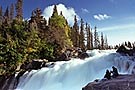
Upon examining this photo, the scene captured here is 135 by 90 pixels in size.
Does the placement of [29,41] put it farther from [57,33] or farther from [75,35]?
[75,35]

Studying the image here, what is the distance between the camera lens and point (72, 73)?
31766mm

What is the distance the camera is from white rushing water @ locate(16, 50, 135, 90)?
2939 centimetres

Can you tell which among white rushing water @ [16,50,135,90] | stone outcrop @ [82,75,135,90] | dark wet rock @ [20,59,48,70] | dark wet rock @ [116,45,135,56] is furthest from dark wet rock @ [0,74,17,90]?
stone outcrop @ [82,75,135,90]

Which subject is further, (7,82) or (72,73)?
(7,82)

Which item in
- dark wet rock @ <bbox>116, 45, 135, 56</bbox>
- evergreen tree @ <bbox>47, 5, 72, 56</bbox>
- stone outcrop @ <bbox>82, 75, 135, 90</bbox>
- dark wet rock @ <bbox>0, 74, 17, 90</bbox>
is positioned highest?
evergreen tree @ <bbox>47, 5, 72, 56</bbox>

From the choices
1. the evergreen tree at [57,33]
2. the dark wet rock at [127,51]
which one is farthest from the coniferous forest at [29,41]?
the dark wet rock at [127,51]

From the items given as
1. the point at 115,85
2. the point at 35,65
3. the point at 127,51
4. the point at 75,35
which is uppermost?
the point at 75,35

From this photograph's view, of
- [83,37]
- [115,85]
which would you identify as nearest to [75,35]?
[83,37]

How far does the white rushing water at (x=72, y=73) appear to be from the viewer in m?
29.4

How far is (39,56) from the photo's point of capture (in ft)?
145

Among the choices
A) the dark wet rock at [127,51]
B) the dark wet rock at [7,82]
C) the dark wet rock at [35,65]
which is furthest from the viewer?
the dark wet rock at [35,65]

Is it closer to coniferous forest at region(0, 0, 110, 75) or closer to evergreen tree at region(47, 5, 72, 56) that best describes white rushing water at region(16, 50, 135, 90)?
coniferous forest at region(0, 0, 110, 75)

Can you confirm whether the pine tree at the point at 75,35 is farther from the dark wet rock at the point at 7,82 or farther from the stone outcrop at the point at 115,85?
the stone outcrop at the point at 115,85

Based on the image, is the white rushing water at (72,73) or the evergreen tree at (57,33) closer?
the white rushing water at (72,73)
